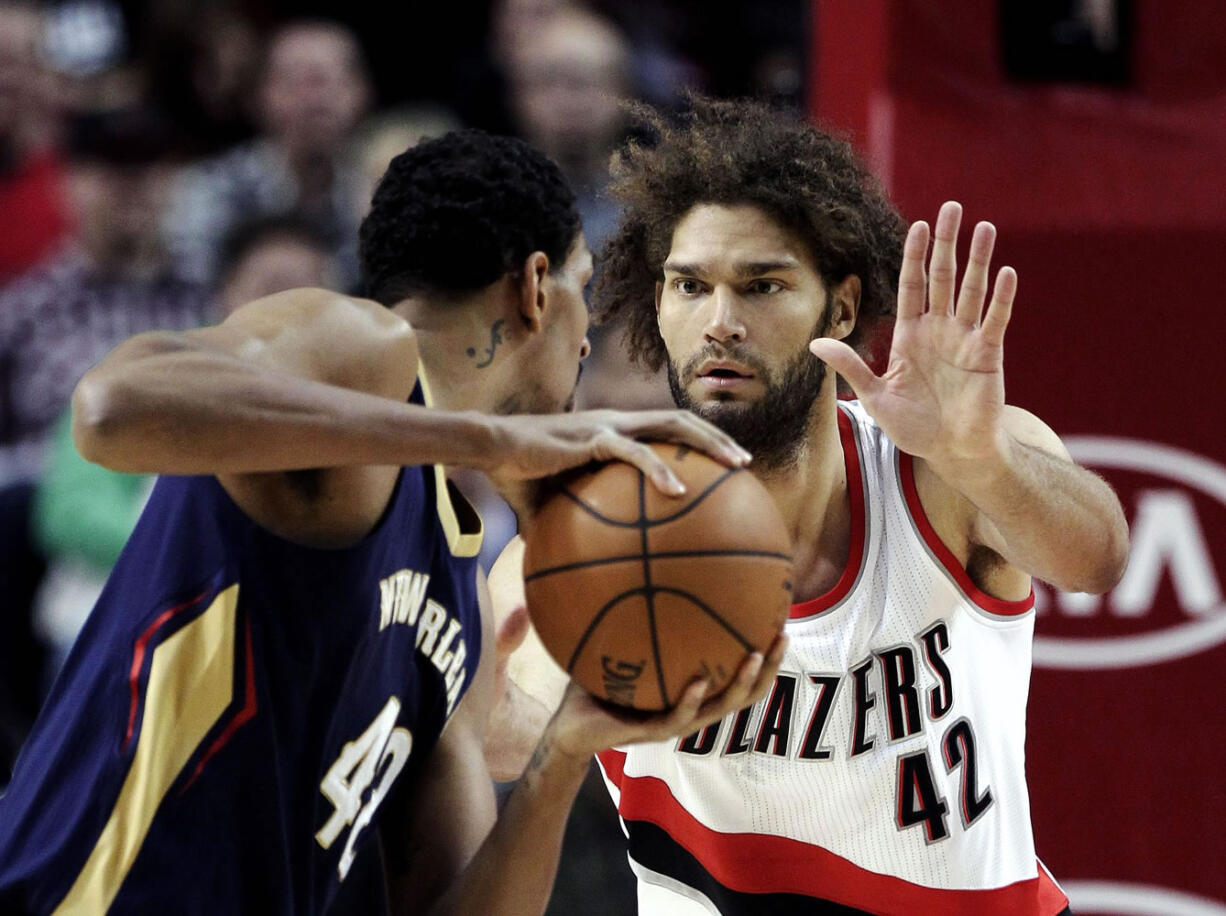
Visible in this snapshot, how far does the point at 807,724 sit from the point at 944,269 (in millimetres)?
956

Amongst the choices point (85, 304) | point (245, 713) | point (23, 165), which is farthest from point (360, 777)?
point (23, 165)

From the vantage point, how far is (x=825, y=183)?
351 cm

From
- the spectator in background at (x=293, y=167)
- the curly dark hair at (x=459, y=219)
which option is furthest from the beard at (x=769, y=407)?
the spectator in background at (x=293, y=167)

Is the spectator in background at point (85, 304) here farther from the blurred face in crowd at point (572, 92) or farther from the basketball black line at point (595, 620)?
the basketball black line at point (595, 620)

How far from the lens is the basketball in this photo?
2.44 meters

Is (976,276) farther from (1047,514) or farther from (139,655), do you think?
(139,655)

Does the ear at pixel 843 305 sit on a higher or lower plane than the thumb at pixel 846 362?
lower

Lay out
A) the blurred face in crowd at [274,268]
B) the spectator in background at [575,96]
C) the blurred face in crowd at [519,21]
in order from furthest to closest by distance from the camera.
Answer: the blurred face in crowd at [519,21] → the spectator in background at [575,96] → the blurred face in crowd at [274,268]

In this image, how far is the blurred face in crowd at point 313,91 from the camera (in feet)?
21.9

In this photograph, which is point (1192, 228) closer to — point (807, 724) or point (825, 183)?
point (825, 183)

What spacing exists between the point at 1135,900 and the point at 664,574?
2271 millimetres

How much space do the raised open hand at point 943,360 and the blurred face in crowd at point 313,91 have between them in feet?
13.9

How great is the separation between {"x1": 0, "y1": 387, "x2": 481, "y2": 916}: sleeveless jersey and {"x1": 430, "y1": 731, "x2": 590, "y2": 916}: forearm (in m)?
0.35

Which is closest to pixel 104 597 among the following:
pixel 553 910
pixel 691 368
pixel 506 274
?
pixel 506 274
